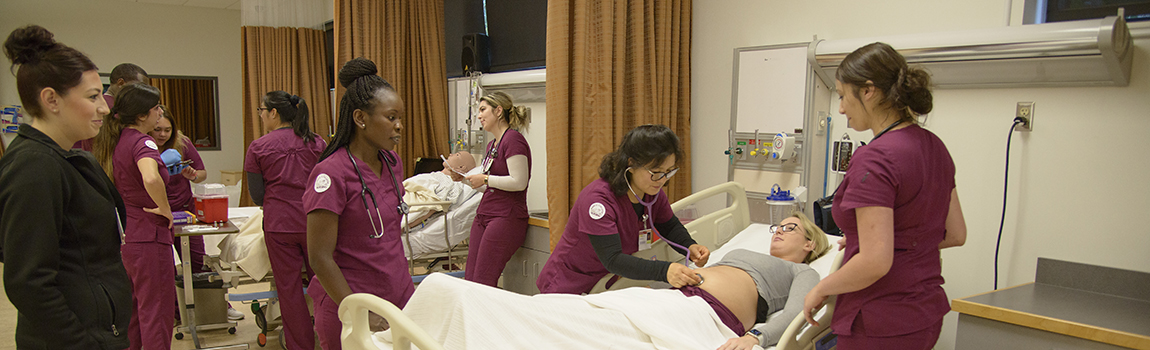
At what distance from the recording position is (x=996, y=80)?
2.63 meters

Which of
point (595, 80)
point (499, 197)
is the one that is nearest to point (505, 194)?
point (499, 197)

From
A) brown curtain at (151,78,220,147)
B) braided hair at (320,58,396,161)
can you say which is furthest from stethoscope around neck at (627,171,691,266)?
brown curtain at (151,78,220,147)

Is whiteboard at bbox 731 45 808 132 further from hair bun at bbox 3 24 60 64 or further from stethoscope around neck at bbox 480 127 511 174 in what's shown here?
hair bun at bbox 3 24 60 64

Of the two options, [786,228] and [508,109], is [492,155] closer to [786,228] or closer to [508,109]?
[508,109]

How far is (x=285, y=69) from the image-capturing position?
654cm

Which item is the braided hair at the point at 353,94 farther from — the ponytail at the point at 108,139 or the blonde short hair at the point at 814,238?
the blonde short hair at the point at 814,238

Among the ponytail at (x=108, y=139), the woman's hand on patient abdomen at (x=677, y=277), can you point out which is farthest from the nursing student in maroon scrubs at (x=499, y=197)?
the ponytail at (x=108, y=139)

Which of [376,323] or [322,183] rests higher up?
[322,183]

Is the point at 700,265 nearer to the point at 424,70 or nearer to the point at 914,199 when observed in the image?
the point at 914,199

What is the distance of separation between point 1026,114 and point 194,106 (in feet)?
29.8

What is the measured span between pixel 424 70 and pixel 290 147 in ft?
8.22

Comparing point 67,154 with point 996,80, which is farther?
point 996,80

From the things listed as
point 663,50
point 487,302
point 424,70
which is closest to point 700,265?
point 487,302

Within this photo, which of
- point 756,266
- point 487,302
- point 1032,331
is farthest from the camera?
point 756,266
